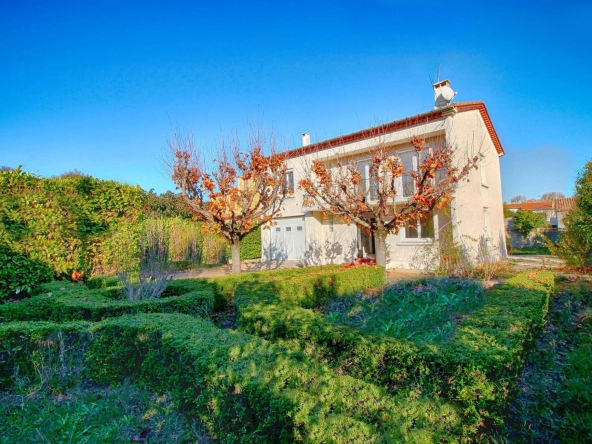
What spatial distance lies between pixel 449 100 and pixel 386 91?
214 inches

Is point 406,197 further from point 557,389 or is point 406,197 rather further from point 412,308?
point 557,389

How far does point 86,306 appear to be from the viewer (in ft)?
17.7

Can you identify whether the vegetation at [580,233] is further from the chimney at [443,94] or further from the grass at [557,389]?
the grass at [557,389]

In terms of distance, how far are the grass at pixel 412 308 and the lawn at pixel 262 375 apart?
0.09 m

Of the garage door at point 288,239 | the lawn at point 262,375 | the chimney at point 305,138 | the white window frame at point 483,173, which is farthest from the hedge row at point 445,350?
the chimney at point 305,138

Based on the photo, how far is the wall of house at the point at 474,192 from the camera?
12.9 meters

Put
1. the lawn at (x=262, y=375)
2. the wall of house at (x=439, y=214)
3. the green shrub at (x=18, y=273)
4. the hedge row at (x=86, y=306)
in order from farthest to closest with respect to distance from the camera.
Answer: the wall of house at (x=439, y=214), the green shrub at (x=18, y=273), the hedge row at (x=86, y=306), the lawn at (x=262, y=375)

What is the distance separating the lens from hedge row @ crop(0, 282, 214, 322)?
5.39m

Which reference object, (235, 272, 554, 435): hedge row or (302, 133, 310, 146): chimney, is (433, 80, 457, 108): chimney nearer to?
(302, 133, 310, 146): chimney

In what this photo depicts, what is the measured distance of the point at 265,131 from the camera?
426 inches

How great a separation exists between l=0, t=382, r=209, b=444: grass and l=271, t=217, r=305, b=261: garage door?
1545 centimetres

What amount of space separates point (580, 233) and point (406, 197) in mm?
5775

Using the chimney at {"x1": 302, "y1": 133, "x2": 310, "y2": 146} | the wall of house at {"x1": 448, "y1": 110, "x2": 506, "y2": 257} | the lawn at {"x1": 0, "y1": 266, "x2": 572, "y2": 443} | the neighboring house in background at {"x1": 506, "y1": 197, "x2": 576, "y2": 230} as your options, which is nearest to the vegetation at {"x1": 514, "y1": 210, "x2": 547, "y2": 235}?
the neighboring house in background at {"x1": 506, "y1": 197, "x2": 576, "y2": 230}

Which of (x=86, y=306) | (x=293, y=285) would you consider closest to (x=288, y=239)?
(x=293, y=285)
